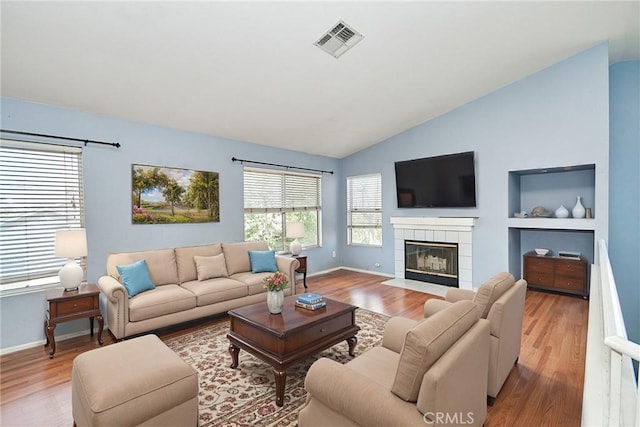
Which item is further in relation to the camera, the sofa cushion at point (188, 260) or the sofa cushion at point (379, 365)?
the sofa cushion at point (188, 260)

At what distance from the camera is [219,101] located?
3.91 meters

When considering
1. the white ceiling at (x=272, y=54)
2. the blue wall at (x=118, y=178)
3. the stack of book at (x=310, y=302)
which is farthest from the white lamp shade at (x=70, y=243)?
the stack of book at (x=310, y=302)

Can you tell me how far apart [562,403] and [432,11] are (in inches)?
137

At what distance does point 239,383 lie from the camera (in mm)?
2525

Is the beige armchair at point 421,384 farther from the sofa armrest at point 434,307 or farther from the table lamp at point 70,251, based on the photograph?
the table lamp at point 70,251

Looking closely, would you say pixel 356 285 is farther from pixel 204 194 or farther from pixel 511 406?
pixel 511 406

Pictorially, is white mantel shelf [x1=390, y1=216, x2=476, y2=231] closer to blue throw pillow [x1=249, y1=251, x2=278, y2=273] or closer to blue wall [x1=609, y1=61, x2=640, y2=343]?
Result: blue wall [x1=609, y1=61, x2=640, y2=343]

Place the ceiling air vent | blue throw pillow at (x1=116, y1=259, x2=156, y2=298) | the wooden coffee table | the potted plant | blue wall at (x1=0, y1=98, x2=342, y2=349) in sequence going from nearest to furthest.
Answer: the wooden coffee table, the potted plant, the ceiling air vent, blue wall at (x1=0, y1=98, x2=342, y2=349), blue throw pillow at (x1=116, y1=259, x2=156, y2=298)

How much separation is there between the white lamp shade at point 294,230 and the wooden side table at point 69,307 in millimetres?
2983

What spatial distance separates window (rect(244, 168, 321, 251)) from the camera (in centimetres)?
546

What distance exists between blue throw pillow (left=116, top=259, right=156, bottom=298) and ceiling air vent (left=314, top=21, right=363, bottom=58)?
3.18 metres

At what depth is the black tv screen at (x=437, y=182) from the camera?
17.1ft

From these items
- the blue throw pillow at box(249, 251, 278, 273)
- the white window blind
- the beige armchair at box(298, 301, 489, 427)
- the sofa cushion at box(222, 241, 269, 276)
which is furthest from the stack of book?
the white window blind

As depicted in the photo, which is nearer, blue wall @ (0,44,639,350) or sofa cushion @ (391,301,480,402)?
sofa cushion @ (391,301,480,402)
